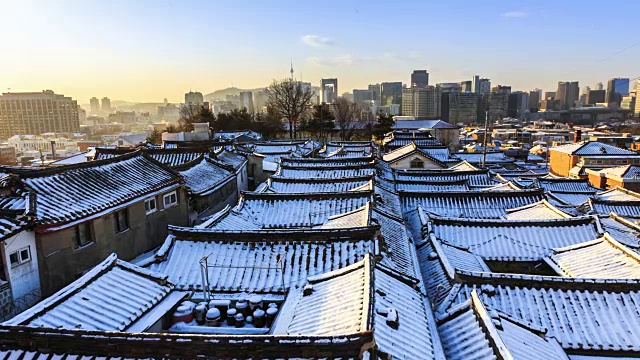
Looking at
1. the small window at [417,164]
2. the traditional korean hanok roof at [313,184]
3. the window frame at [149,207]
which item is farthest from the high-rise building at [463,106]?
the window frame at [149,207]

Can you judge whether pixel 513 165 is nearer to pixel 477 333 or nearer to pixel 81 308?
pixel 477 333

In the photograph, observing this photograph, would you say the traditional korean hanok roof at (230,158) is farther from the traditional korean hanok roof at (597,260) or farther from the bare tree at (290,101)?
the bare tree at (290,101)

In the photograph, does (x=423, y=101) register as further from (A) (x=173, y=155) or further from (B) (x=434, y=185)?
(A) (x=173, y=155)

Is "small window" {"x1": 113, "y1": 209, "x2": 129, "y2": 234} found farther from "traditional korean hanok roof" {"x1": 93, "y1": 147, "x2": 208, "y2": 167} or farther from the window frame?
"traditional korean hanok roof" {"x1": 93, "y1": 147, "x2": 208, "y2": 167}

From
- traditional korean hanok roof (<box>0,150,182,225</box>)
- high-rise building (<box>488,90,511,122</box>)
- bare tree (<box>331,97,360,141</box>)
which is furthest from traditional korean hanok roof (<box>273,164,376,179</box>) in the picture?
high-rise building (<box>488,90,511,122</box>)

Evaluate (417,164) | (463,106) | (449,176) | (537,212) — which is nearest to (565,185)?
(449,176)
